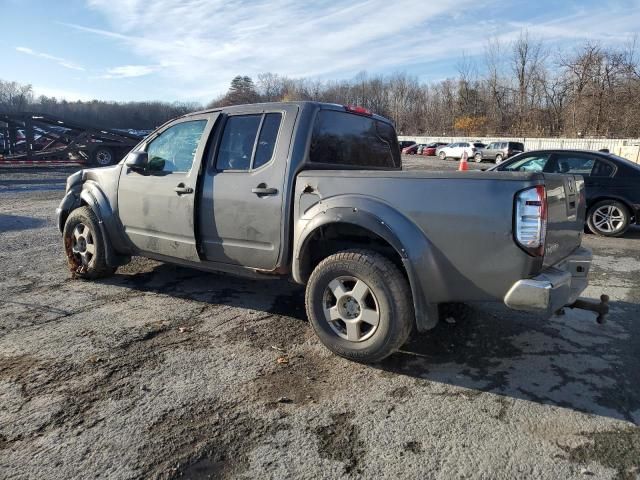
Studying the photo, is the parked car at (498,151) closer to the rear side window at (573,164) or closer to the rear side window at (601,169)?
the rear side window at (573,164)

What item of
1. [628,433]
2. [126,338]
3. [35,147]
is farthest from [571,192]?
[35,147]

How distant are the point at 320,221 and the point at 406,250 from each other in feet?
2.34

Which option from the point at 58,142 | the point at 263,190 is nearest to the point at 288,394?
the point at 263,190

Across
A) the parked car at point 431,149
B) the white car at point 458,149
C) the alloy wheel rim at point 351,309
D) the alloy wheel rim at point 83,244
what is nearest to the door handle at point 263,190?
the alloy wheel rim at point 351,309

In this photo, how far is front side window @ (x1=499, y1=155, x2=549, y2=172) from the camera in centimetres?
886

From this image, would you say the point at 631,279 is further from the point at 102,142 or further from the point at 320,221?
the point at 102,142

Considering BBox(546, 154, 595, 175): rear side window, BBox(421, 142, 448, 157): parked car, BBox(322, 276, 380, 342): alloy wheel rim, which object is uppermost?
BBox(421, 142, 448, 157): parked car

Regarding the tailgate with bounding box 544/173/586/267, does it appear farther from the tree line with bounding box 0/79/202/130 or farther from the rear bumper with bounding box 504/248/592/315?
the tree line with bounding box 0/79/202/130

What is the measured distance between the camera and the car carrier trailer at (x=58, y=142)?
68.9 ft

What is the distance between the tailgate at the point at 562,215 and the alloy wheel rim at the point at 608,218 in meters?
5.46

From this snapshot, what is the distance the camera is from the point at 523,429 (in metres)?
2.70

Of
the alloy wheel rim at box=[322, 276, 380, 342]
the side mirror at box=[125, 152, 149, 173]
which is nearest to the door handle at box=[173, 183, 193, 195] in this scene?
the side mirror at box=[125, 152, 149, 173]

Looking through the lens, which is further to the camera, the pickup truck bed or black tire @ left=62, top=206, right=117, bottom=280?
black tire @ left=62, top=206, right=117, bottom=280

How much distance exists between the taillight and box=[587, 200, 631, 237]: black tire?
656 centimetres
